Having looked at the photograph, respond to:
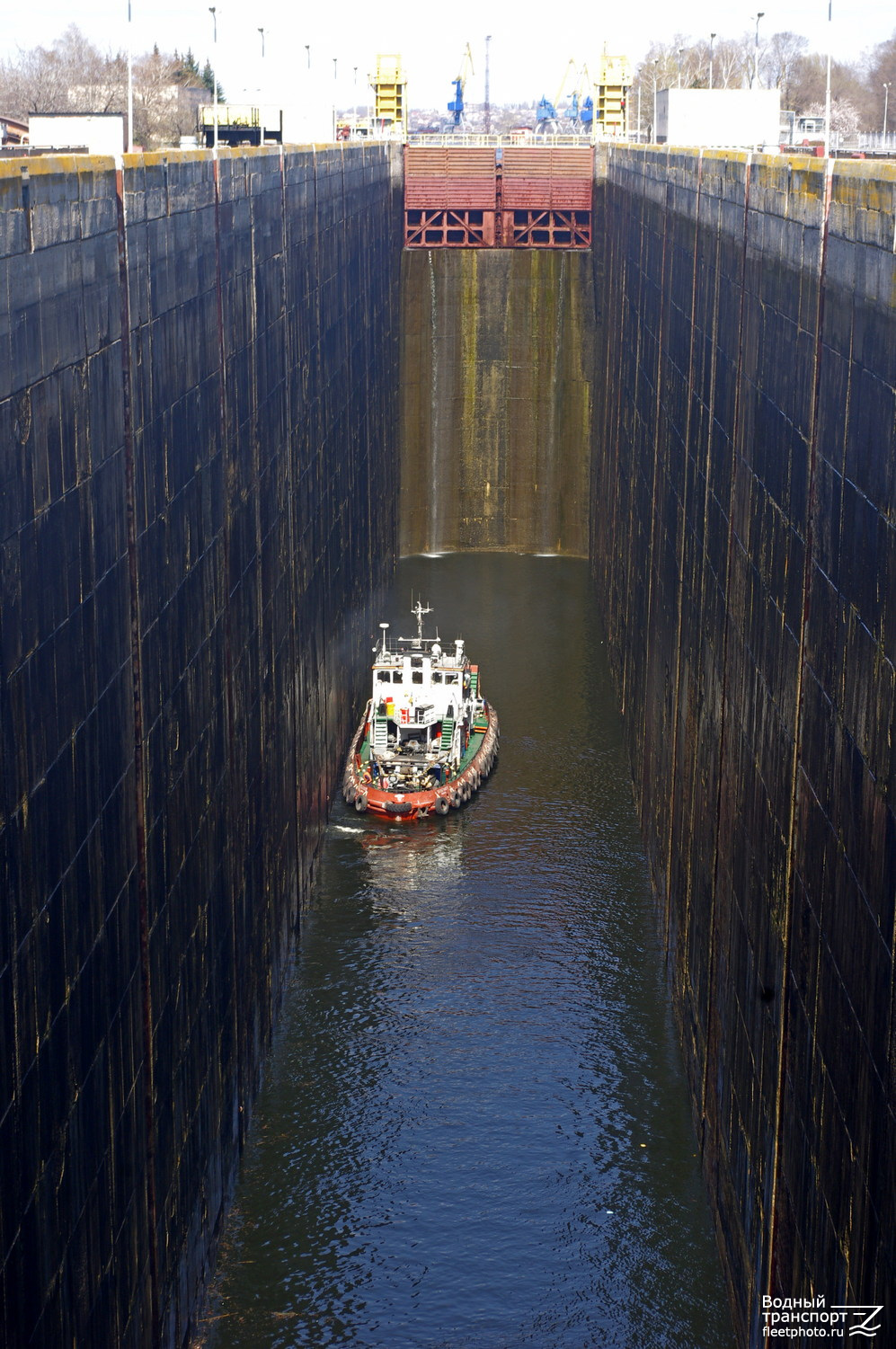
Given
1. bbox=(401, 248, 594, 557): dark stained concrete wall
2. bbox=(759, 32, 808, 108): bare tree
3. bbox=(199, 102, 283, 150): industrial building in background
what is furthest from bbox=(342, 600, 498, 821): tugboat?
bbox=(759, 32, 808, 108): bare tree

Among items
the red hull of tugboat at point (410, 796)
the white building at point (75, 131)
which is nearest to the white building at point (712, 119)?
the red hull of tugboat at point (410, 796)

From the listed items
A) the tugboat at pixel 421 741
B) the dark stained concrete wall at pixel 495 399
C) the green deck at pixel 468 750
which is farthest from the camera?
the dark stained concrete wall at pixel 495 399

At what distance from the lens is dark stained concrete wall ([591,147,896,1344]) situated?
46.0ft

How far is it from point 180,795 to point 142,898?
8.17 ft

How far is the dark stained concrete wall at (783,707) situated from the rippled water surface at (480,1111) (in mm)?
1074

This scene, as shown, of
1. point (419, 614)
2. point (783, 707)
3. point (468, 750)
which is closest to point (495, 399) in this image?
point (419, 614)

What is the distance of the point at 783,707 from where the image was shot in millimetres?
19047

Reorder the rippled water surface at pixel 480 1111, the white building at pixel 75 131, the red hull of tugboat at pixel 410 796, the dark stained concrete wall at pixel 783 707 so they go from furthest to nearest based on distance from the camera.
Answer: the red hull of tugboat at pixel 410 796 < the white building at pixel 75 131 < the rippled water surface at pixel 480 1111 < the dark stained concrete wall at pixel 783 707

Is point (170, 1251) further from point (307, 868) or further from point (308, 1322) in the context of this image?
point (307, 868)

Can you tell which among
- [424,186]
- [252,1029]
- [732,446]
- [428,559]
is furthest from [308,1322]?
[424,186]

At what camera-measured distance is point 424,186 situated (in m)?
62.2

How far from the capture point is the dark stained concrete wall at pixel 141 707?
43.8 feet

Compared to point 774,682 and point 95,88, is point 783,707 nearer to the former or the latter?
point 774,682

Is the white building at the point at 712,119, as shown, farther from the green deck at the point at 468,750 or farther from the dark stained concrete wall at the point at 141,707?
the green deck at the point at 468,750
